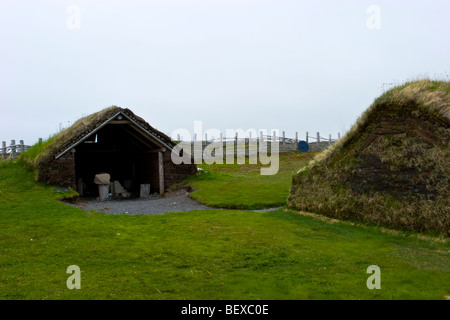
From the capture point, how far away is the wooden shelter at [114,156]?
19641mm

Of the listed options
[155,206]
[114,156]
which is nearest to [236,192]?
[155,206]

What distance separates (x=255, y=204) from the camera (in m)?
16.6

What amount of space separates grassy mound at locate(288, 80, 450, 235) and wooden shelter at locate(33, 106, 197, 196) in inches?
383

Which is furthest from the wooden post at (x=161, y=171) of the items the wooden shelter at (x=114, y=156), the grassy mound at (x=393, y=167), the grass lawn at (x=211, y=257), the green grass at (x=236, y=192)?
the grassy mound at (x=393, y=167)

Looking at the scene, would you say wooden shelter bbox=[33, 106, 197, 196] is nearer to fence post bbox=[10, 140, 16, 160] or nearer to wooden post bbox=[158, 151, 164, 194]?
wooden post bbox=[158, 151, 164, 194]

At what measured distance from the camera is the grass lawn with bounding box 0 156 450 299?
6656mm

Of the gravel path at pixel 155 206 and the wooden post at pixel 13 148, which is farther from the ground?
the wooden post at pixel 13 148

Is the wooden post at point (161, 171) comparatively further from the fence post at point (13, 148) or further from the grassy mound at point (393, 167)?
the fence post at point (13, 148)

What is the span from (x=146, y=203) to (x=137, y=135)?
558cm

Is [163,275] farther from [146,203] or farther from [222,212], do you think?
[146,203]

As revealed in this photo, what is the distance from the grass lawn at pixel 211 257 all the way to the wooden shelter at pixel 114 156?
215 inches

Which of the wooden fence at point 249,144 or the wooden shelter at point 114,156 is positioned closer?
the wooden shelter at point 114,156

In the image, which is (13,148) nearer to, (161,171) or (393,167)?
(161,171)

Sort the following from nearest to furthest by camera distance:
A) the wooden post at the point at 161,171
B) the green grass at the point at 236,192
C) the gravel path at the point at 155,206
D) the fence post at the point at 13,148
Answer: the gravel path at the point at 155,206
the green grass at the point at 236,192
the wooden post at the point at 161,171
the fence post at the point at 13,148
